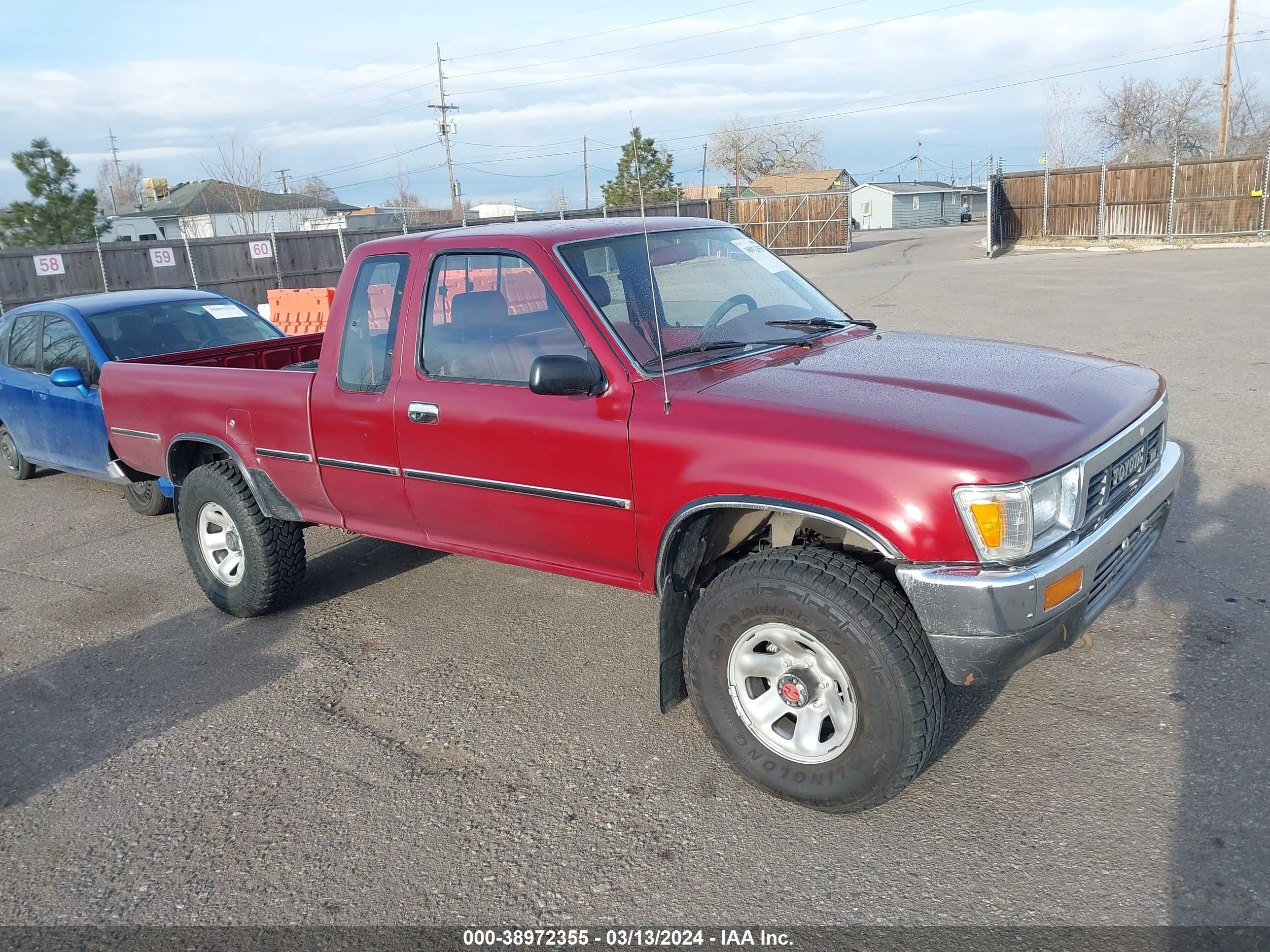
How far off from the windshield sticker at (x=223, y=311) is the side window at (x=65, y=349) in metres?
0.99

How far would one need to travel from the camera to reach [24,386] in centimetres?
803

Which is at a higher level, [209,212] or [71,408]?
[209,212]

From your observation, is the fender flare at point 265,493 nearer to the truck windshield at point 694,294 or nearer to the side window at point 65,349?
the truck windshield at point 694,294

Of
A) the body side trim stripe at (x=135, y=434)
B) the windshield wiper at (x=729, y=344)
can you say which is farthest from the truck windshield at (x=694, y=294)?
the body side trim stripe at (x=135, y=434)

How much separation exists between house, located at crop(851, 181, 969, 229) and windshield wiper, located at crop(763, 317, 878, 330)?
3089 inches

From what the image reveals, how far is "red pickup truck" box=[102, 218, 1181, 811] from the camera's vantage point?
3061 mm

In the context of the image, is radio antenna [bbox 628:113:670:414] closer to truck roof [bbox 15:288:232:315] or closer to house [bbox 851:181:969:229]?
truck roof [bbox 15:288:232:315]

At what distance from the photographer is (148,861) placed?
334 cm

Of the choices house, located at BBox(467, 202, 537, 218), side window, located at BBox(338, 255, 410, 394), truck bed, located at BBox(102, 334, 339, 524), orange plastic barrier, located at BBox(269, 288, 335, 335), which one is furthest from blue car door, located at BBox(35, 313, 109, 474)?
house, located at BBox(467, 202, 537, 218)

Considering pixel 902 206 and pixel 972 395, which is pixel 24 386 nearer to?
pixel 972 395

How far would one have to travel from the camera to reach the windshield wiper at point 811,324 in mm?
4359

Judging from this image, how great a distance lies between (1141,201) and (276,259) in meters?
24.1

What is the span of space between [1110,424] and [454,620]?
327 cm

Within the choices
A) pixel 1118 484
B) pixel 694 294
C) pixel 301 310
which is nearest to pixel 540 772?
pixel 694 294
